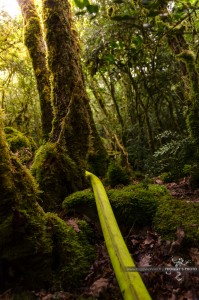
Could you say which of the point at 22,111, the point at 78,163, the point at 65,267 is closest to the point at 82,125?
the point at 78,163

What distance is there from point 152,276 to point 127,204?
1.05m

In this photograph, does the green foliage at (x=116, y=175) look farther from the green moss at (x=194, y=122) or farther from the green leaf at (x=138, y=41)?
the green leaf at (x=138, y=41)

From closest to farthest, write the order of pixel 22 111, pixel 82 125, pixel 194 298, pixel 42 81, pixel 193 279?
pixel 194 298, pixel 193 279, pixel 82 125, pixel 42 81, pixel 22 111

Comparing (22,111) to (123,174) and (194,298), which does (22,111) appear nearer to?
(123,174)

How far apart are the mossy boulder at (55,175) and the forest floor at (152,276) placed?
1.19 metres

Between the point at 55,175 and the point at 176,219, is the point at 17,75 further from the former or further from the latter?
the point at 176,219

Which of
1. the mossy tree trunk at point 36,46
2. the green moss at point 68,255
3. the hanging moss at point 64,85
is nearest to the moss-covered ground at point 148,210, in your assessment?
the green moss at point 68,255

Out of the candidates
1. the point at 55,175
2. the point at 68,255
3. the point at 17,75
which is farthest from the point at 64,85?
the point at 17,75

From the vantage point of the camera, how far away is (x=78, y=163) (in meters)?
4.06

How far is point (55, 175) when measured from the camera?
3.72 m

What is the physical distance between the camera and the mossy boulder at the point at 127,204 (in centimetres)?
294

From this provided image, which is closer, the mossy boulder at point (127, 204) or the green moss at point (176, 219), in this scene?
the green moss at point (176, 219)

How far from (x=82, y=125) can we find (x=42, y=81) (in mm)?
2165

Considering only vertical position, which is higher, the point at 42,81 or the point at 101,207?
the point at 42,81
